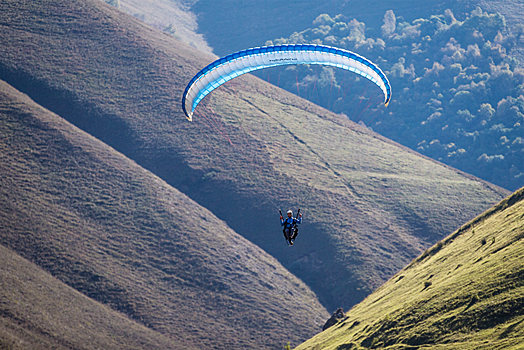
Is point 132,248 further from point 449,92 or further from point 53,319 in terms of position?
point 449,92

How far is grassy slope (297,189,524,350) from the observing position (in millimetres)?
23031

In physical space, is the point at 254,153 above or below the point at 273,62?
above

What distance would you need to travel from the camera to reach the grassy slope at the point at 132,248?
5434 centimetres

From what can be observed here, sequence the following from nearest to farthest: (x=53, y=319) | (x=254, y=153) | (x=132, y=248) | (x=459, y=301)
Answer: (x=459, y=301)
(x=53, y=319)
(x=132, y=248)
(x=254, y=153)

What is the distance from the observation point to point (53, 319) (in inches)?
1826

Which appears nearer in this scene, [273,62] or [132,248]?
[273,62]

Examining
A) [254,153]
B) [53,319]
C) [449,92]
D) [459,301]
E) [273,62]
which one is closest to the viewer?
[459,301]

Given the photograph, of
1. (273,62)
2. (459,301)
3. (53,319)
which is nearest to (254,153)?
(53,319)

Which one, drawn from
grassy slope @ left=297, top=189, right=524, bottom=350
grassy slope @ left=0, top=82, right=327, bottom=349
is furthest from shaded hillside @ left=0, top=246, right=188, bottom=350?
grassy slope @ left=297, top=189, right=524, bottom=350

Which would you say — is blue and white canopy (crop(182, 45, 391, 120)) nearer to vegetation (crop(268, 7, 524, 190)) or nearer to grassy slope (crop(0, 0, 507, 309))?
grassy slope (crop(0, 0, 507, 309))

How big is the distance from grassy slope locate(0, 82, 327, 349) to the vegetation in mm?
87687

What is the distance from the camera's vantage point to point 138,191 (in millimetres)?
68312

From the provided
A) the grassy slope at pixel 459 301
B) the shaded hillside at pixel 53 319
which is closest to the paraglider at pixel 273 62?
the grassy slope at pixel 459 301

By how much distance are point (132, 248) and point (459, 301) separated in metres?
42.5
